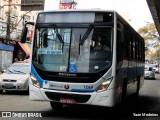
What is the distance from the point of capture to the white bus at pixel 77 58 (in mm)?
10383

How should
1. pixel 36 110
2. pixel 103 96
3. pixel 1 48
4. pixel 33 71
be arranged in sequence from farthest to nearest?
pixel 1 48
pixel 36 110
pixel 33 71
pixel 103 96

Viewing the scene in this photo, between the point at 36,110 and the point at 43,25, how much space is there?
268 centimetres

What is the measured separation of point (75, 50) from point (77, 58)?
0.77 feet

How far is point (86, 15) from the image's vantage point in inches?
429

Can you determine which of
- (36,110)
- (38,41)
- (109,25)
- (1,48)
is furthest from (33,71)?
(1,48)

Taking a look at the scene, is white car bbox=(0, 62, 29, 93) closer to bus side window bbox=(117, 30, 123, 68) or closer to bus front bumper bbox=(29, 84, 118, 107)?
bus front bumper bbox=(29, 84, 118, 107)

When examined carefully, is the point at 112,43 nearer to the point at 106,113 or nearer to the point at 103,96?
the point at 103,96

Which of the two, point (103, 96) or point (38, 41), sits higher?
point (38, 41)

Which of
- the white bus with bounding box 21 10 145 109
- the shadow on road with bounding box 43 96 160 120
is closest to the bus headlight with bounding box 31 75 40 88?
the white bus with bounding box 21 10 145 109

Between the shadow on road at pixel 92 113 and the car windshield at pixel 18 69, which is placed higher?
the car windshield at pixel 18 69

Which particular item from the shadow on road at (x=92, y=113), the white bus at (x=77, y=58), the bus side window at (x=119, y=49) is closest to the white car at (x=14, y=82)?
the shadow on road at (x=92, y=113)

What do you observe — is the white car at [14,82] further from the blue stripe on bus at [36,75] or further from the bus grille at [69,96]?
the bus grille at [69,96]

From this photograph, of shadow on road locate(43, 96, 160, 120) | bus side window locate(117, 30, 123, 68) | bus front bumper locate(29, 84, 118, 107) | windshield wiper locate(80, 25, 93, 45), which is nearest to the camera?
bus front bumper locate(29, 84, 118, 107)

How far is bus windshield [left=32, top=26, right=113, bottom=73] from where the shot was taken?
10.5m
